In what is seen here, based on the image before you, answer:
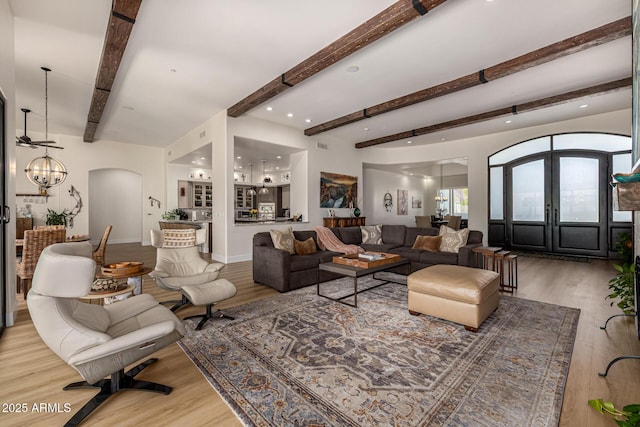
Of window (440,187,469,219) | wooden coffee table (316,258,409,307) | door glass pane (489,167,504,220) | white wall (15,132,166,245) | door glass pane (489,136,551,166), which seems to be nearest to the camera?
wooden coffee table (316,258,409,307)

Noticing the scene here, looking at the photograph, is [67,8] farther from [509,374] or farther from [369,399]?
[509,374]

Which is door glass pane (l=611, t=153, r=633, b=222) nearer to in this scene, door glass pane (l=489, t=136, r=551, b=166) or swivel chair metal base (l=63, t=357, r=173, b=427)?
door glass pane (l=489, t=136, r=551, b=166)

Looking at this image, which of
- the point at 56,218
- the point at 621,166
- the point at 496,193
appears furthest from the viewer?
the point at 496,193

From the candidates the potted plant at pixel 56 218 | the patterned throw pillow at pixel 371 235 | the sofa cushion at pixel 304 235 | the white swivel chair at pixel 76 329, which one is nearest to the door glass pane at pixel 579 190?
the patterned throw pillow at pixel 371 235

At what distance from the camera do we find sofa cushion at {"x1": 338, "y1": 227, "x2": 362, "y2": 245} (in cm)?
561

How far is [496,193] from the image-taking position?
321 inches

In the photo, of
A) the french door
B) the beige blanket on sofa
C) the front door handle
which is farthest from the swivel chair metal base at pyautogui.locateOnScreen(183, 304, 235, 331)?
the french door

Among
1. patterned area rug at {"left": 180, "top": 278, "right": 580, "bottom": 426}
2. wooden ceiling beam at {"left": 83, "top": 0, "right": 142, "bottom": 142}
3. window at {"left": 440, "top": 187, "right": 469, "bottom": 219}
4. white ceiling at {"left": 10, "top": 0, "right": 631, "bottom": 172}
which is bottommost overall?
patterned area rug at {"left": 180, "top": 278, "right": 580, "bottom": 426}

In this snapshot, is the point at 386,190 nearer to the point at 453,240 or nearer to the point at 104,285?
the point at 453,240

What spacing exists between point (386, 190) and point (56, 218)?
10289 millimetres

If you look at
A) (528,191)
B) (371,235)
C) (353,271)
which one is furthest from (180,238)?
(528,191)

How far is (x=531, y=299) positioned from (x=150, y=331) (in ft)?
14.5

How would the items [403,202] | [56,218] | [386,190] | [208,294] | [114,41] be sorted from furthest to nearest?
[403,202]
[386,190]
[56,218]
[114,41]
[208,294]

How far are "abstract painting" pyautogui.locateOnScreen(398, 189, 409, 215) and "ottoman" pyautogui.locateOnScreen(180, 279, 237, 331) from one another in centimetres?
999
